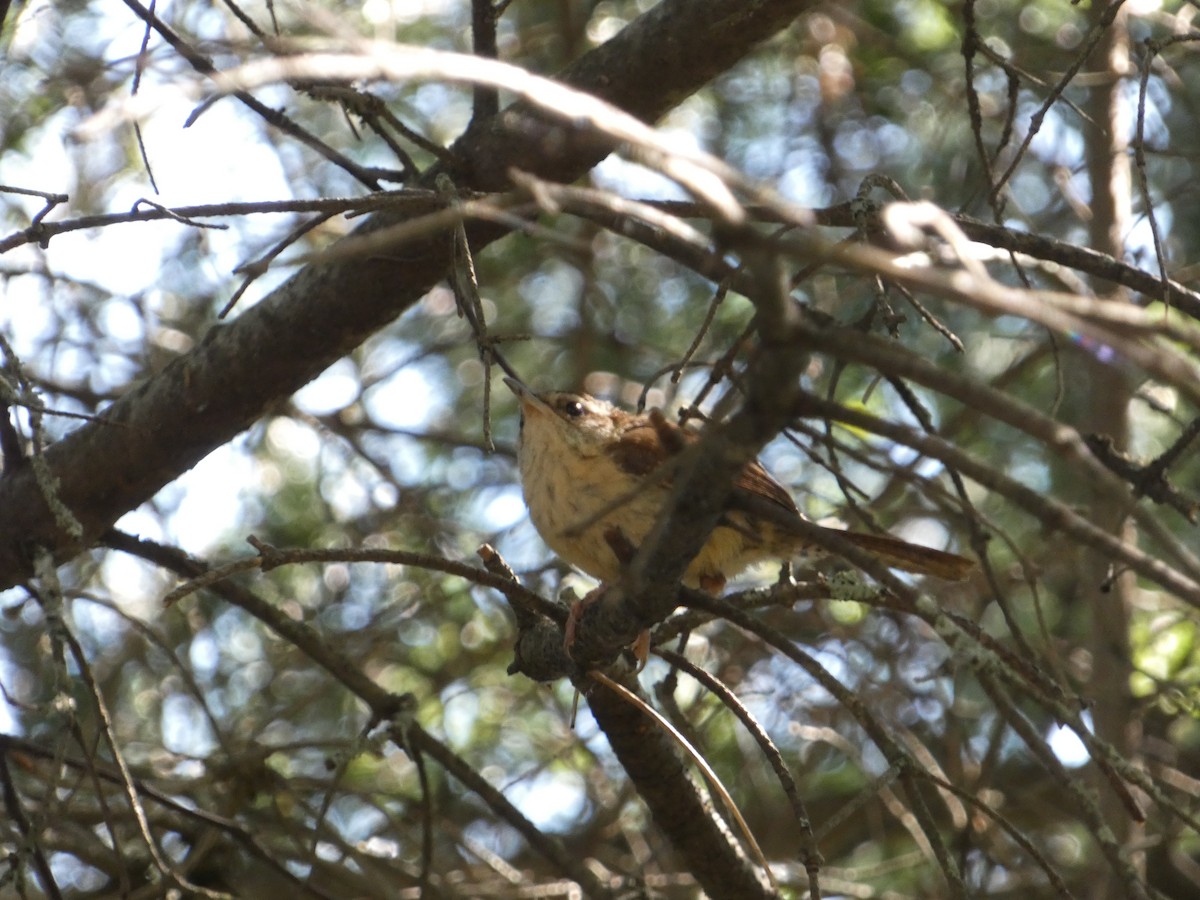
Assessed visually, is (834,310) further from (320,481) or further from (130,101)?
(130,101)

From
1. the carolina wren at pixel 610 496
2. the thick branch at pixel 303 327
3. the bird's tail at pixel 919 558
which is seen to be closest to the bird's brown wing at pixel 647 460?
the carolina wren at pixel 610 496

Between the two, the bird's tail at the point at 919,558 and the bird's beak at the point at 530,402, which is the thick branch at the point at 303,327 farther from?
the bird's tail at the point at 919,558

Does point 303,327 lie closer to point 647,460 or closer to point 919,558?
point 647,460

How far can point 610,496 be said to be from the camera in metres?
3.85

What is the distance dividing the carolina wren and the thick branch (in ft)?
2.57

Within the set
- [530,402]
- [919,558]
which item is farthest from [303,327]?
[919,558]

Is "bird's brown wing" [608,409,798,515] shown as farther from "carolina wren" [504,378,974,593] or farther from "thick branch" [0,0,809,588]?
"thick branch" [0,0,809,588]

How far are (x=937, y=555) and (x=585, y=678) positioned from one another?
1300mm

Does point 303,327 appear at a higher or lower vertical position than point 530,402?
lower

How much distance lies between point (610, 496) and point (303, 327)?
1.05 meters

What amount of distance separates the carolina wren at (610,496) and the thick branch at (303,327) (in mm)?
784

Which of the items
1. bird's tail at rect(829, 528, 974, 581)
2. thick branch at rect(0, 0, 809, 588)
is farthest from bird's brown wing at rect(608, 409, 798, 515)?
thick branch at rect(0, 0, 809, 588)

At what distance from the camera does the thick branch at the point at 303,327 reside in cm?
327

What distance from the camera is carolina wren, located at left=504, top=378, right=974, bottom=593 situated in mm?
3717
